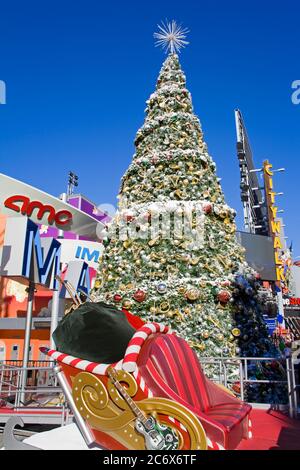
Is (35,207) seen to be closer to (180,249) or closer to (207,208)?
(180,249)

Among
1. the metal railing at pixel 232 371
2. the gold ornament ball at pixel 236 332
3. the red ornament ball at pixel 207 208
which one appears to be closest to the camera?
the metal railing at pixel 232 371

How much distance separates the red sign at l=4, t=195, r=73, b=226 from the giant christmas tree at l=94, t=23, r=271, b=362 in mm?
4943

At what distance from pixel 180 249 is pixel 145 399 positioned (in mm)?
5546

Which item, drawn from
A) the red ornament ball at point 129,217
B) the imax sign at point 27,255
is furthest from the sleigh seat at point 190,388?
the imax sign at point 27,255

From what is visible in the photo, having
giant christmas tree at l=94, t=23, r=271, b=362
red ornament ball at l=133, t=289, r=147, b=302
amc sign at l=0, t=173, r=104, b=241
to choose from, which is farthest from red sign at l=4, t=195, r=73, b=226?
red ornament ball at l=133, t=289, r=147, b=302

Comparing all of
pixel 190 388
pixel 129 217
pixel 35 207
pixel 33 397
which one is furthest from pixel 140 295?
pixel 35 207

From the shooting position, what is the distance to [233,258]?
8.48 meters

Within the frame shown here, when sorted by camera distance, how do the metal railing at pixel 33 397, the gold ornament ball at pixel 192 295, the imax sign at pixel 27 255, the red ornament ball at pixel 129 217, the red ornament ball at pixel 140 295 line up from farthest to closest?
the red ornament ball at pixel 129 217 < the imax sign at pixel 27 255 < the red ornament ball at pixel 140 295 < the gold ornament ball at pixel 192 295 < the metal railing at pixel 33 397

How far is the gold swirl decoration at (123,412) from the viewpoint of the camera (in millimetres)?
2742

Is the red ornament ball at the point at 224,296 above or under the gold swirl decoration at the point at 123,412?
above

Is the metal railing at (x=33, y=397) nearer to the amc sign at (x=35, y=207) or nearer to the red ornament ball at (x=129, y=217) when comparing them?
the red ornament ball at (x=129, y=217)

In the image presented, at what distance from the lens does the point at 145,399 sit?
9.50ft
